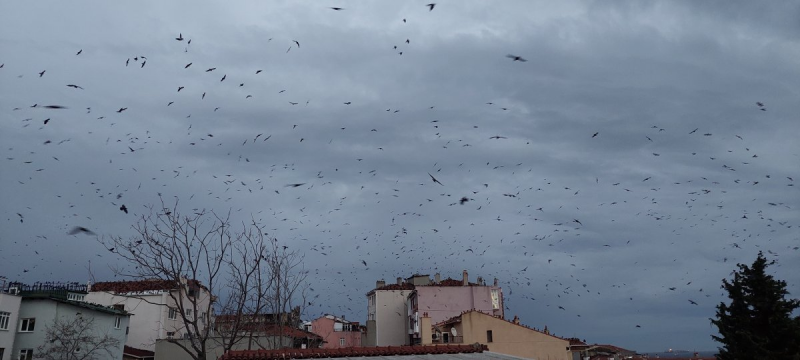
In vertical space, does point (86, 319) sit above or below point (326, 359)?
above

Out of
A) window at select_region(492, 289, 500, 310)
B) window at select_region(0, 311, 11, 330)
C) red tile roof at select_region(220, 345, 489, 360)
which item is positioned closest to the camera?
red tile roof at select_region(220, 345, 489, 360)

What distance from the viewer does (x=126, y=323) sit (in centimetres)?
5181

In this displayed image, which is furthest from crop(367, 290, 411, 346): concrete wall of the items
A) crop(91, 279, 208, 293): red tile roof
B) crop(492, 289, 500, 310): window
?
crop(91, 279, 208, 293): red tile roof

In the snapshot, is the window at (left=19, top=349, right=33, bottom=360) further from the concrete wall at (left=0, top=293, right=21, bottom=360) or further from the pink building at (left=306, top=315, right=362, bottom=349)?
the pink building at (left=306, top=315, right=362, bottom=349)

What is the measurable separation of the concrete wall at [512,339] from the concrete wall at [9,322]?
108 ft

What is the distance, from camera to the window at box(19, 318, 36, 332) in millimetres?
40969

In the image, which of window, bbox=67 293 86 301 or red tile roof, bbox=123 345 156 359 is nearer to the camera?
window, bbox=67 293 86 301

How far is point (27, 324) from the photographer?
135ft

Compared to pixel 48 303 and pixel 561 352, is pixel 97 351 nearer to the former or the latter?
pixel 48 303

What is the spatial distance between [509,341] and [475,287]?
19.3 meters

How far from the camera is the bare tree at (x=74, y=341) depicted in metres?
40.4

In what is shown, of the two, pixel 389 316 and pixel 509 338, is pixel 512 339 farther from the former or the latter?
pixel 389 316

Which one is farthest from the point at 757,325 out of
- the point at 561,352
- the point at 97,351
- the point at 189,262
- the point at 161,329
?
the point at 161,329

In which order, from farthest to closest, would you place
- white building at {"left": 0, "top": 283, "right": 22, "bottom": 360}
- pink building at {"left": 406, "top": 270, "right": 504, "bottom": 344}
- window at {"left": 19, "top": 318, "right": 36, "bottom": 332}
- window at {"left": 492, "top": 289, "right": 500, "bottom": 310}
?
window at {"left": 492, "top": 289, "right": 500, "bottom": 310}, pink building at {"left": 406, "top": 270, "right": 504, "bottom": 344}, window at {"left": 19, "top": 318, "right": 36, "bottom": 332}, white building at {"left": 0, "top": 283, "right": 22, "bottom": 360}
